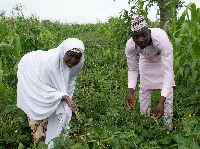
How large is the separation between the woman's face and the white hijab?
45 mm

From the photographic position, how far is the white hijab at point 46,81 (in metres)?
3.17

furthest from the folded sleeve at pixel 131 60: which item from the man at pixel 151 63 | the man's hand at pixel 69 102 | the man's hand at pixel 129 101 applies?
the man's hand at pixel 69 102

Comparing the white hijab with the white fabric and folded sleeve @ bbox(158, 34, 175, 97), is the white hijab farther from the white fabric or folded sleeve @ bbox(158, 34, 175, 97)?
folded sleeve @ bbox(158, 34, 175, 97)

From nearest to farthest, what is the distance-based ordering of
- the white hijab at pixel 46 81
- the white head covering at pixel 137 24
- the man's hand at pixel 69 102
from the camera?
the white head covering at pixel 137 24, the man's hand at pixel 69 102, the white hijab at pixel 46 81

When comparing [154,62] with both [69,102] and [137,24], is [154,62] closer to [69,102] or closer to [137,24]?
[137,24]

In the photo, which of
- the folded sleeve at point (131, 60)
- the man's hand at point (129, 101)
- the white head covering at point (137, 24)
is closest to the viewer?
the white head covering at point (137, 24)

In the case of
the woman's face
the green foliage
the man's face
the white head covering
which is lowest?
the green foliage

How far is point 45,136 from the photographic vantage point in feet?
11.2

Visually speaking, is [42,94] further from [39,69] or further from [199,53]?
[199,53]

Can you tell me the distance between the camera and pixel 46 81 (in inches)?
128

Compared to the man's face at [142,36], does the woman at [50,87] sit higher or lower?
lower

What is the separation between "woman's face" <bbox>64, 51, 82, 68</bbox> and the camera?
10.1 feet

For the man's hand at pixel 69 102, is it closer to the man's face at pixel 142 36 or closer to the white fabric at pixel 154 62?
the white fabric at pixel 154 62

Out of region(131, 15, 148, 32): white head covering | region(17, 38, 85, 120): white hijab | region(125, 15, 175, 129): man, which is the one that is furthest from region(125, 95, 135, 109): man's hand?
region(131, 15, 148, 32): white head covering
